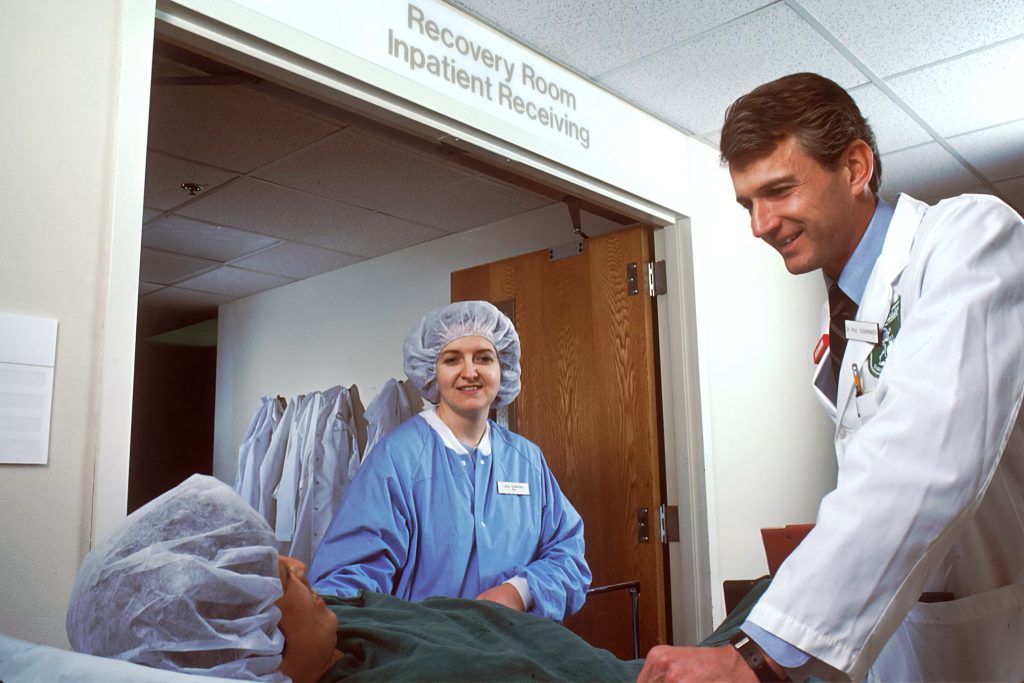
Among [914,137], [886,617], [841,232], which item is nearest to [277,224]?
[914,137]

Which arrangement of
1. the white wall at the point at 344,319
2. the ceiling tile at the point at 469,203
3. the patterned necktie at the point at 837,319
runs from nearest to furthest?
the patterned necktie at the point at 837,319
the ceiling tile at the point at 469,203
the white wall at the point at 344,319

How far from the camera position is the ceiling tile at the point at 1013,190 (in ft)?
11.4

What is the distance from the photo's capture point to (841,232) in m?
1.33

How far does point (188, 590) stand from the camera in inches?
41.6

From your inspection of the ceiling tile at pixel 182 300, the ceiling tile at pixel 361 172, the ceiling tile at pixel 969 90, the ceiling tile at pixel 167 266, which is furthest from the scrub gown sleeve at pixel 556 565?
the ceiling tile at pixel 182 300

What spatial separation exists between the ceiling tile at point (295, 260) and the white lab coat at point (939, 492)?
11.5 ft

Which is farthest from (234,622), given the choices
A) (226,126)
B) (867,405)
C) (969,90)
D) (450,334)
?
(969,90)

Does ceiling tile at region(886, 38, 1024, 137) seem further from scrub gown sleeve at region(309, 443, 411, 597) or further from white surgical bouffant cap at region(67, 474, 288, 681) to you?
white surgical bouffant cap at region(67, 474, 288, 681)

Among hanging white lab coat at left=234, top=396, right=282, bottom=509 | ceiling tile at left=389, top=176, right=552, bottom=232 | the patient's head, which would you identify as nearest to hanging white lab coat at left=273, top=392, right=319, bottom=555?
hanging white lab coat at left=234, top=396, right=282, bottom=509

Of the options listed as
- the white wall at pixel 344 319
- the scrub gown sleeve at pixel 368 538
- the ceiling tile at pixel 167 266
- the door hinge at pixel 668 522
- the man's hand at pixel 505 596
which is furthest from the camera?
the ceiling tile at pixel 167 266

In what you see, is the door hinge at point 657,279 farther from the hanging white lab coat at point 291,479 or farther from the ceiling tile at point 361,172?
the hanging white lab coat at point 291,479

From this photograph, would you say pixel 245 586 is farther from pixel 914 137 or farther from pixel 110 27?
pixel 914 137

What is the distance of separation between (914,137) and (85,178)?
2.85m

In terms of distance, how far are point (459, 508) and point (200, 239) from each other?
100 inches
